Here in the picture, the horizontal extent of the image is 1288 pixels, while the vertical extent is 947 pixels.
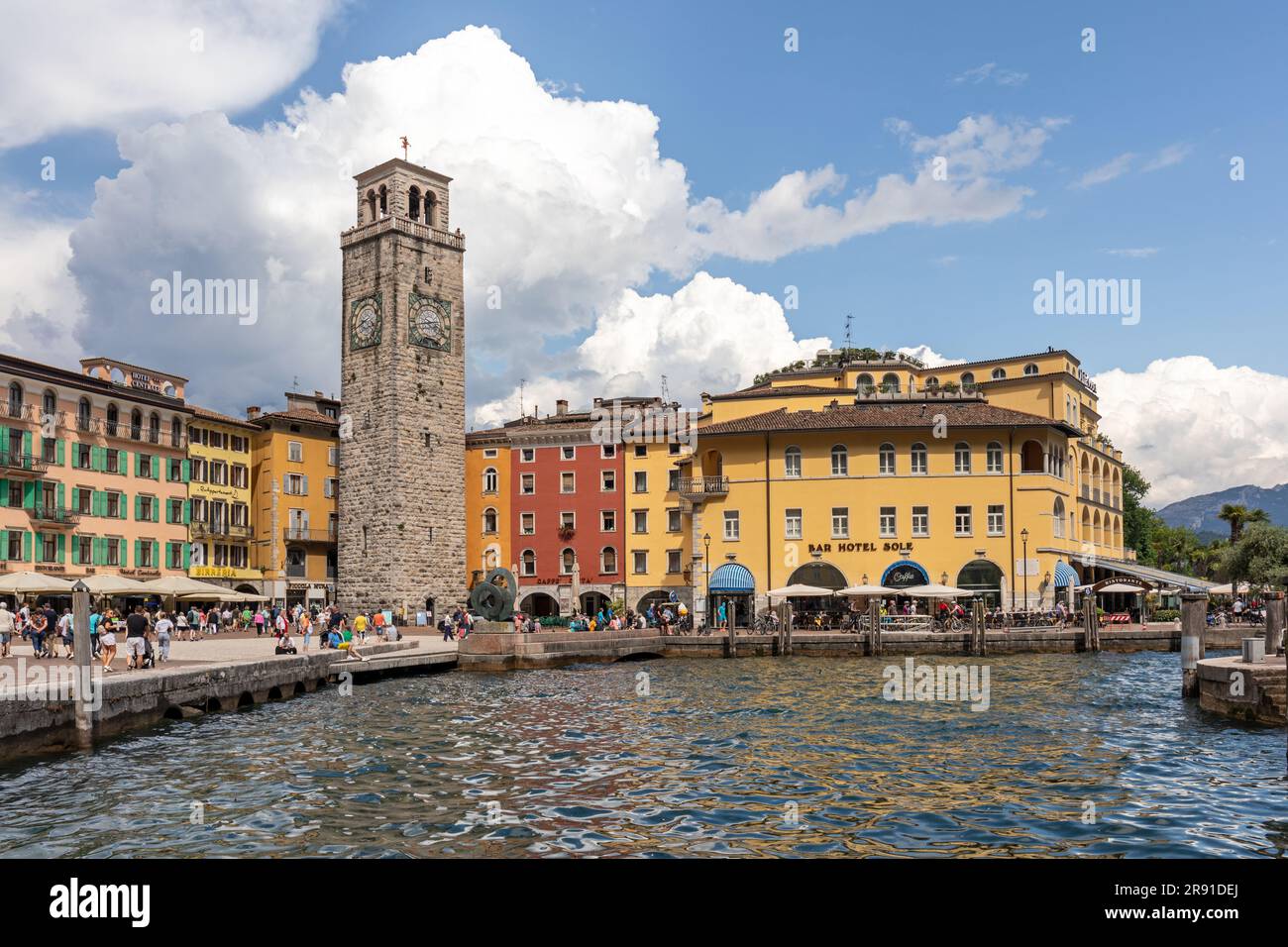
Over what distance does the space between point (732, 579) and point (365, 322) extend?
2496 cm

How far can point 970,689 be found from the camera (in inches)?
1127

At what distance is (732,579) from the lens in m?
53.9

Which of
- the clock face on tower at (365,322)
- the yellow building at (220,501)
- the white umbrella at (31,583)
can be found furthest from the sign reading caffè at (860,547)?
the white umbrella at (31,583)

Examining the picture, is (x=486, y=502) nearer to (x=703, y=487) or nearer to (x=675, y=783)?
(x=703, y=487)

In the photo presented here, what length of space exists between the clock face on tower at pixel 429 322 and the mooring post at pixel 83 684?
40690 mm

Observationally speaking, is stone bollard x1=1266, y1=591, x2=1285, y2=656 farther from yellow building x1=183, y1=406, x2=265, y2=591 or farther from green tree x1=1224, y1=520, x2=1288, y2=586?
yellow building x1=183, y1=406, x2=265, y2=591

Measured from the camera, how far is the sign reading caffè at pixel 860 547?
171 feet

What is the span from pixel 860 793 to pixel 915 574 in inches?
1522

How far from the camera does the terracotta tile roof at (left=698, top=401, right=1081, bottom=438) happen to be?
172 ft

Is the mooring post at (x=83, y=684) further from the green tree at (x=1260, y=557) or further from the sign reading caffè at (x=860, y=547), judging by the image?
the green tree at (x=1260, y=557)

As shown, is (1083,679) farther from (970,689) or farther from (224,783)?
(224,783)

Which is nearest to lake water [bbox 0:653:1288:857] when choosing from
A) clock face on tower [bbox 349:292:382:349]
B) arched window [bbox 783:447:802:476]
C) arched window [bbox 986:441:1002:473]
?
arched window [bbox 986:441:1002:473]

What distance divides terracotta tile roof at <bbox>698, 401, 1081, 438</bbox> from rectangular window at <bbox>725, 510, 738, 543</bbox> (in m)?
4.08
